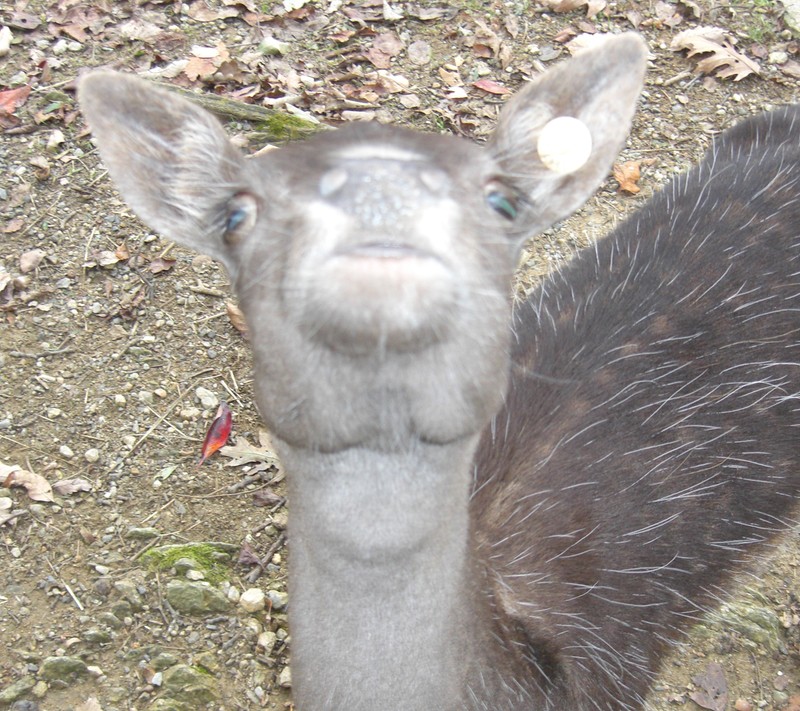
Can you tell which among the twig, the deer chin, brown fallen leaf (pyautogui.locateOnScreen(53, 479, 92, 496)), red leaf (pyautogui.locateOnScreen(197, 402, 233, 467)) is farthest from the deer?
brown fallen leaf (pyautogui.locateOnScreen(53, 479, 92, 496))

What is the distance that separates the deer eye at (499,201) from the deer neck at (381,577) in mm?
619

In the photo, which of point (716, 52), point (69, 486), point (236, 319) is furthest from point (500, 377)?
point (716, 52)

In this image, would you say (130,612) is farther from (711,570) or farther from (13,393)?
(711,570)

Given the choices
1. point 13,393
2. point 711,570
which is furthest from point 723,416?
point 13,393

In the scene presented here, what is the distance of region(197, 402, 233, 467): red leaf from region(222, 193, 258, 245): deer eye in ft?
7.83

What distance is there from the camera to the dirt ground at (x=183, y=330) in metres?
4.15

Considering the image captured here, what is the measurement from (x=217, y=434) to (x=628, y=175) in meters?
3.23

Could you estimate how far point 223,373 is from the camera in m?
5.05

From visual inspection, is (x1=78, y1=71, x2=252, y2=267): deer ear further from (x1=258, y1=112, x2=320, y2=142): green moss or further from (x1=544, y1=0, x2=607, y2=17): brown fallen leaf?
(x1=544, y1=0, x2=607, y2=17): brown fallen leaf

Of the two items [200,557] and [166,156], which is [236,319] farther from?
[166,156]

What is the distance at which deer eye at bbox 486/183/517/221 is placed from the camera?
2477mm

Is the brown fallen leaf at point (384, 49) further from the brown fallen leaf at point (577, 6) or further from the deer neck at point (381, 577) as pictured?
the deer neck at point (381, 577)

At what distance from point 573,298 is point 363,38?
344cm

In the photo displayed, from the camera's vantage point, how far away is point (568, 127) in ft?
8.84
